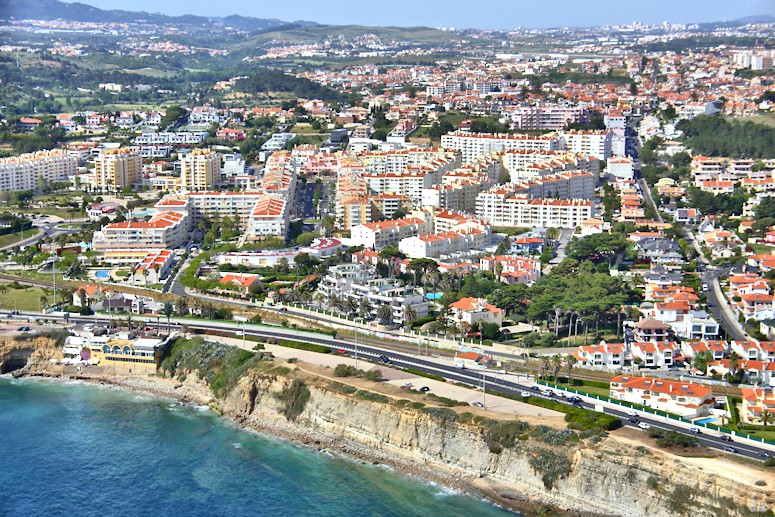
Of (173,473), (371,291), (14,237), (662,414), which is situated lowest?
(173,473)

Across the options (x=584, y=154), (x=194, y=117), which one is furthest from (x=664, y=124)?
(x=194, y=117)

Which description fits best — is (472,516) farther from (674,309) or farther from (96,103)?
(96,103)

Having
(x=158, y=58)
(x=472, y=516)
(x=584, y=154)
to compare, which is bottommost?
(x=472, y=516)

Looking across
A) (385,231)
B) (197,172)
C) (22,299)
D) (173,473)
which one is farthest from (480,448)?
(197,172)

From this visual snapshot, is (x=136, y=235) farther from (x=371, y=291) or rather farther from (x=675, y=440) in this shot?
(x=675, y=440)

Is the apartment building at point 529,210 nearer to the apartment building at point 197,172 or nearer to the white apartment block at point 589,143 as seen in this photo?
the white apartment block at point 589,143

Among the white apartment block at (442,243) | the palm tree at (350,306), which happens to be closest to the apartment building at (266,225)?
the white apartment block at (442,243)
